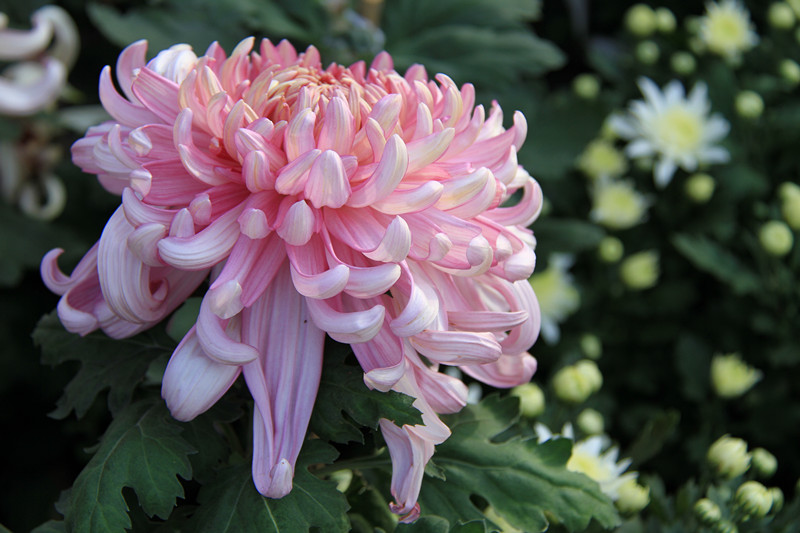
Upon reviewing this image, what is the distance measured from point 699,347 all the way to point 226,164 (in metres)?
1.27

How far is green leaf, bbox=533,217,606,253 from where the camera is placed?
4.58 feet

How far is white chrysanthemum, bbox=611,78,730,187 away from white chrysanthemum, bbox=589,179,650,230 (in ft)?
0.22

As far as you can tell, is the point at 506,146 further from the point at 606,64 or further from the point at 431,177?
the point at 606,64

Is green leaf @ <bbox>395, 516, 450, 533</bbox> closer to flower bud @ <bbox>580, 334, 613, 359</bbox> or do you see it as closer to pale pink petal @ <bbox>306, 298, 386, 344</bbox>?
pale pink petal @ <bbox>306, 298, 386, 344</bbox>

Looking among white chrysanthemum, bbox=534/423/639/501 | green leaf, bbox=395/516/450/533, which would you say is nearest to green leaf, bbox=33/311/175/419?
green leaf, bbox=395/516/450/533

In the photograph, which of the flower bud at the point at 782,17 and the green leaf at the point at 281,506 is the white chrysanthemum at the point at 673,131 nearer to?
the flower bud at the point at 782,17

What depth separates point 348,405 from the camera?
0.65m

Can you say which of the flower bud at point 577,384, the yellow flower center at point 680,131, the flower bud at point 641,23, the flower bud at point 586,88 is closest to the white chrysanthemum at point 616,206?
the yellow flower center at point 680,131

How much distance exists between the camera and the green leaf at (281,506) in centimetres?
63

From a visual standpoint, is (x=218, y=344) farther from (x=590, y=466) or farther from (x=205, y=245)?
(x=590, y=466)

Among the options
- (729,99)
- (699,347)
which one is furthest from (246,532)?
(729,99)

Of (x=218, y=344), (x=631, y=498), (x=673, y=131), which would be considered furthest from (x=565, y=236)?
(x=218, y=344)

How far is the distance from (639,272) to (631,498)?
2.73 ft

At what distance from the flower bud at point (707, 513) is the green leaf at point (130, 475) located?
1.83 ft
